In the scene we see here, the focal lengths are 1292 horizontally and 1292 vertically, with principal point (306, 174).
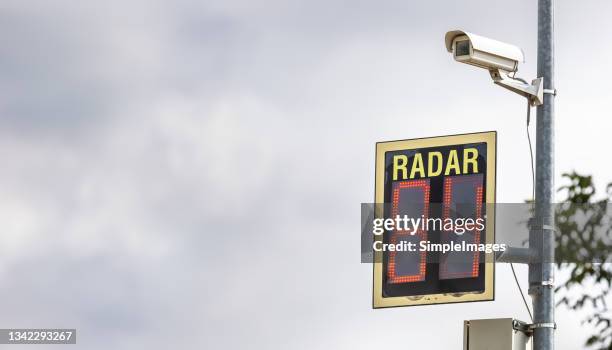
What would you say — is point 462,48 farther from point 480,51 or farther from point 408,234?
point 408,234

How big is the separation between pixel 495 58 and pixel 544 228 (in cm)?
162

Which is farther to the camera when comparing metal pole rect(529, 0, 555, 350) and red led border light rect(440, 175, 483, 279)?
metal pole rect(529, 0, 555, 350)

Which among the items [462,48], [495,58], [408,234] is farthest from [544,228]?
[462,48]

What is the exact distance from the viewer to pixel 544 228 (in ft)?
38.5

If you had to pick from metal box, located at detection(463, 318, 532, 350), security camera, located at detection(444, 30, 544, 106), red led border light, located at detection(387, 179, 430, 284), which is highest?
security camera, located at detection(444, 30, 544, 106)

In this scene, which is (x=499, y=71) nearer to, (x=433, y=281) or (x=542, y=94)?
(x=542, y=94)

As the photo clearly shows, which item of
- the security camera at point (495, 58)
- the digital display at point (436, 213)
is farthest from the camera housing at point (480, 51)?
the digital display at point (436, 213)

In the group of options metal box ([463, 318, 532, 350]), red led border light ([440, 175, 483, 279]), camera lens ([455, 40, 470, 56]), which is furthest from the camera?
camera lens ([455, 40, 470, 56])

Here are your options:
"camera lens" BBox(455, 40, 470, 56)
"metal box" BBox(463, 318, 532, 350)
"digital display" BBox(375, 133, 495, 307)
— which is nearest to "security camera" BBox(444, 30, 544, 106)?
"camera lens" BBox(455, 40, 470, 56)

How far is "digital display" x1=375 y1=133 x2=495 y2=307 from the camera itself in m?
11.5

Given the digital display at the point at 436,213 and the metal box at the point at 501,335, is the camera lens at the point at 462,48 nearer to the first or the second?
the digital display at the point at 436,213

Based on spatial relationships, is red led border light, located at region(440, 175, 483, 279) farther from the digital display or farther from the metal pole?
the metal pole

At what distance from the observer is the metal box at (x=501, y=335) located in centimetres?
1166

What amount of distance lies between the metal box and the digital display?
55 centimetres
